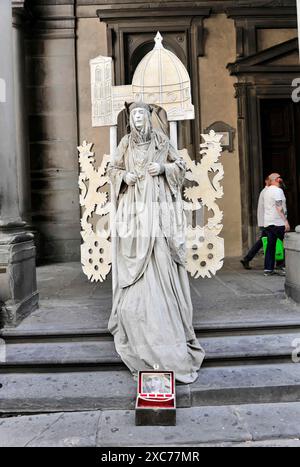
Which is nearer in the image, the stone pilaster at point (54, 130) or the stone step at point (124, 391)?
the stone step at point (124, 391)

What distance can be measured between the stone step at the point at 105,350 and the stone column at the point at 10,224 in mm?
482

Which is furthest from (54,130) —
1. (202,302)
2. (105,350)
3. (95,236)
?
(105,350)

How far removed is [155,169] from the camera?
3418 millimetres

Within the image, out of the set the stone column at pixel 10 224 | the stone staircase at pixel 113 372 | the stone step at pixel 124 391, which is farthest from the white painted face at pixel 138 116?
the stone step at pixel 124 391

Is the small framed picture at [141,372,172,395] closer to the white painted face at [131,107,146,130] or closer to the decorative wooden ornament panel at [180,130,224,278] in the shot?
the decorative wooden ornament panel at [180,130,224,278]

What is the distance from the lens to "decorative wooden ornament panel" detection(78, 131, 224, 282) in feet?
14.6

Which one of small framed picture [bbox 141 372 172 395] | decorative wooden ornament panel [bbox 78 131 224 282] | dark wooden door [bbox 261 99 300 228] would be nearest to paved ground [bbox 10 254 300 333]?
decorative wooden ornament panel [bbox 78 131 224 282]

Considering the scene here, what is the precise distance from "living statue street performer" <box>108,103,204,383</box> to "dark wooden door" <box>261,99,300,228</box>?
597cm

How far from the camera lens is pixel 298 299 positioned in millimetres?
4531

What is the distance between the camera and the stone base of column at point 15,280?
4051 mm

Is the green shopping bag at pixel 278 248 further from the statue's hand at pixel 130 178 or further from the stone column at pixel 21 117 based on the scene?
the stone column at pixel 21 117

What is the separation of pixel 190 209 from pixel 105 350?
5.35ft

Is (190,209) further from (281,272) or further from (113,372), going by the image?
(281,272)

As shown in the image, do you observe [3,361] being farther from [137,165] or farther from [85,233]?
[137,165]
